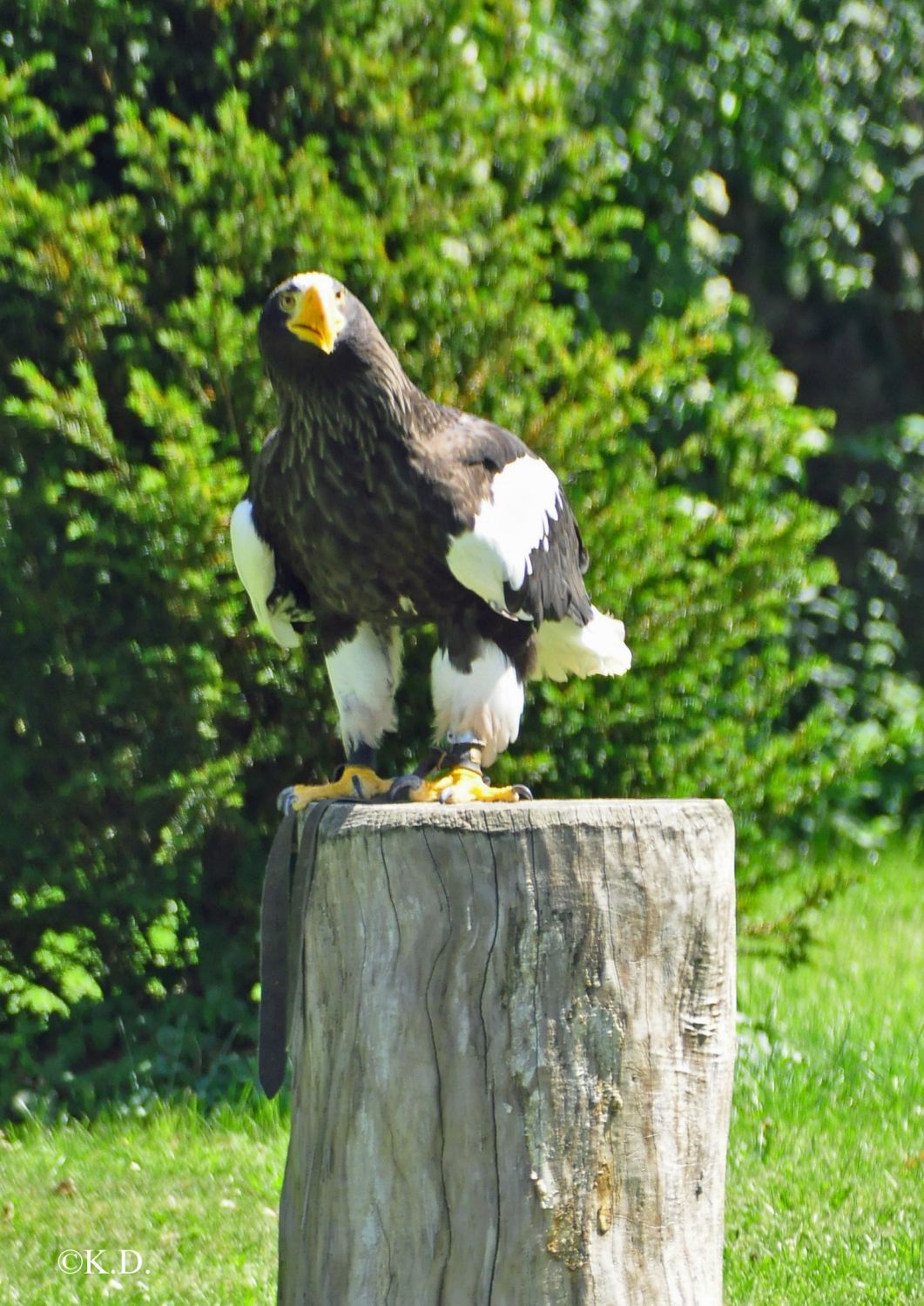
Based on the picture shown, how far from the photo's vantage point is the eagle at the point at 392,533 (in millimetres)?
3016

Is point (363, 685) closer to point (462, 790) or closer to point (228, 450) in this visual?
point (462, 790)

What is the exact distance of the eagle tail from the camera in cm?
349

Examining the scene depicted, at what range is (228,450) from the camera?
14.3ft

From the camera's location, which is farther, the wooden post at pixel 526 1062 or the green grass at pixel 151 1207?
the green grass at pixel 151 1207

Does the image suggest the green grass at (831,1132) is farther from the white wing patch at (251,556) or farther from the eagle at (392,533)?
the white wing patch at (251,556)

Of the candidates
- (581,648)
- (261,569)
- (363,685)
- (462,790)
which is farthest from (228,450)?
(462,790)

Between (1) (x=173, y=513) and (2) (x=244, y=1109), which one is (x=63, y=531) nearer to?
(1) (x=173, y=513)

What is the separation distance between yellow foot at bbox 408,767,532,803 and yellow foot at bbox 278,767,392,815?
0.14 metres

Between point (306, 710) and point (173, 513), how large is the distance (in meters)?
0.76

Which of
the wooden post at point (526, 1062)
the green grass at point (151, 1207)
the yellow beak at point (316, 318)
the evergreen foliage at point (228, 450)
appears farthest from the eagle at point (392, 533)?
the green grass at point (151, 1207)

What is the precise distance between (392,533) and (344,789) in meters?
0.60

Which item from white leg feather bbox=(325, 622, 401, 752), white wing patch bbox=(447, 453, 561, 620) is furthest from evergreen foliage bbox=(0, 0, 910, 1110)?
white wing patch bbox=(447, 453, 561, 620)

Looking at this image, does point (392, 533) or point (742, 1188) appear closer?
point (392, 533)

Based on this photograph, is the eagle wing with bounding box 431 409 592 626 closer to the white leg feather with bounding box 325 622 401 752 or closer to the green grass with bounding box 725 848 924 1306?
the white leg feather with bounding box 325 622 401 752
